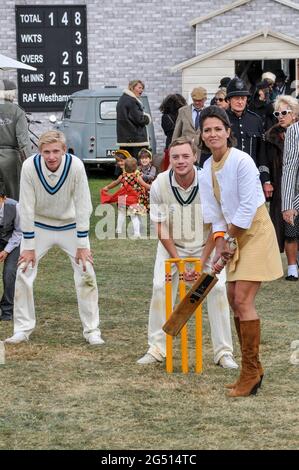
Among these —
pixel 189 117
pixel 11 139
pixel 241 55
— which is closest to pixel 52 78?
pixel 241 55

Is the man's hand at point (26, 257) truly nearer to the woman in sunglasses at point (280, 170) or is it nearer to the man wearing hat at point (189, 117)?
the woman in sunglasses at point (280, 170)

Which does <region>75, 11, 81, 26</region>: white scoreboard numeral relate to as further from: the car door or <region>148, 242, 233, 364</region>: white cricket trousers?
<region>148, 242, 233, 364</region>: white cricket trousers

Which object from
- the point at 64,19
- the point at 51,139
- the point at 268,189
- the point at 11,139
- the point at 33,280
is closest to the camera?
the point at 51,139

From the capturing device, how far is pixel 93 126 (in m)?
23.8

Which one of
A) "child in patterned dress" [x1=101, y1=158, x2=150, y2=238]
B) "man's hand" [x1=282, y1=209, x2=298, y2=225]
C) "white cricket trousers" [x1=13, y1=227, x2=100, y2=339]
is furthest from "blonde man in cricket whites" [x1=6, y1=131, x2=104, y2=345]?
"child in patterned dress" [x1=101, y1=158, x2=150, y2=238]

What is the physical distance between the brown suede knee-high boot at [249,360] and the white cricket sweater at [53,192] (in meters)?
2.04

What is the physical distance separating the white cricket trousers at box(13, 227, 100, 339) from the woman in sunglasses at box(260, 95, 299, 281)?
312cm

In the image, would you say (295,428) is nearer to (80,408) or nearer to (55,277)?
(80,408)

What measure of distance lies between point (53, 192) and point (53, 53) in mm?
18625

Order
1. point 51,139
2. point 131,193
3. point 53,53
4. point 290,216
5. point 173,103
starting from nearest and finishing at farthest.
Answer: point 51,139
point 290,216
point 131,193
point 173,103
point 53,53

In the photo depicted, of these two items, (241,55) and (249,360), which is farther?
(241,55)

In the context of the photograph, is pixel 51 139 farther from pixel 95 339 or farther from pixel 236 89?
pixel 236 89

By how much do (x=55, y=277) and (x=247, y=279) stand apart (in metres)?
5.43
